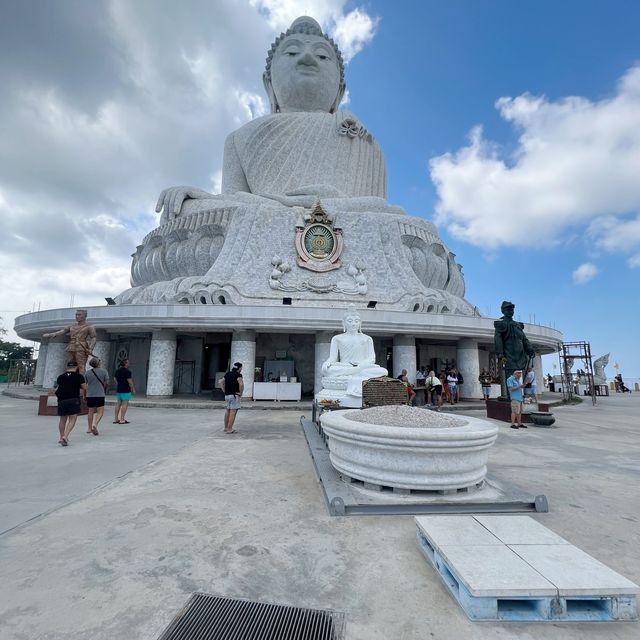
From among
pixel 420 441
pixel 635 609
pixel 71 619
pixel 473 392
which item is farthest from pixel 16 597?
pixel 473 392

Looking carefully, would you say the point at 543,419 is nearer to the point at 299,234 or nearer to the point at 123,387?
the point at 123,387

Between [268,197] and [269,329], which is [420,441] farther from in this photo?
[268,197]

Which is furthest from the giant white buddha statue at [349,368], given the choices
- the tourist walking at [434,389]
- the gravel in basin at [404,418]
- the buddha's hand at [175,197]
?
the buddha's hand at [175,197]

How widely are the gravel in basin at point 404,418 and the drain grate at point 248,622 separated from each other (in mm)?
2203

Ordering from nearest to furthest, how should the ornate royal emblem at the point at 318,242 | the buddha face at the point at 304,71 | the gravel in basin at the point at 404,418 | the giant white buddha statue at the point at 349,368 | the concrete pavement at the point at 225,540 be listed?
the concrete pavement at the point at 225,540 < the gravel in basin at the point at 404,418 < the giant white buddha statue at the point at 349,368 < the ornate royal emblem at the point at 318,242 < the buddha face at the point at 304,71

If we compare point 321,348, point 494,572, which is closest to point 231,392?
point 494,572

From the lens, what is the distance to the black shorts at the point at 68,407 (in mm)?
5758

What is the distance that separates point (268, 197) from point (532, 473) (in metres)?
16.1

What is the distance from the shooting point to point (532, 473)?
467 centimetres

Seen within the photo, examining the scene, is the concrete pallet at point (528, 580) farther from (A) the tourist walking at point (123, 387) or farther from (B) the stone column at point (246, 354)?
(B) the stone column at point (246, 354)

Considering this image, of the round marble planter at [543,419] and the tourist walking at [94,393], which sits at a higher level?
the tourist walking at [94,393]

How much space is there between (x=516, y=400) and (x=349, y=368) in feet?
13.7

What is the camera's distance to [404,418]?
13.3 ft

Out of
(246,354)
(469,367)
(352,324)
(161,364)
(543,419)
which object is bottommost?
(543,419)
